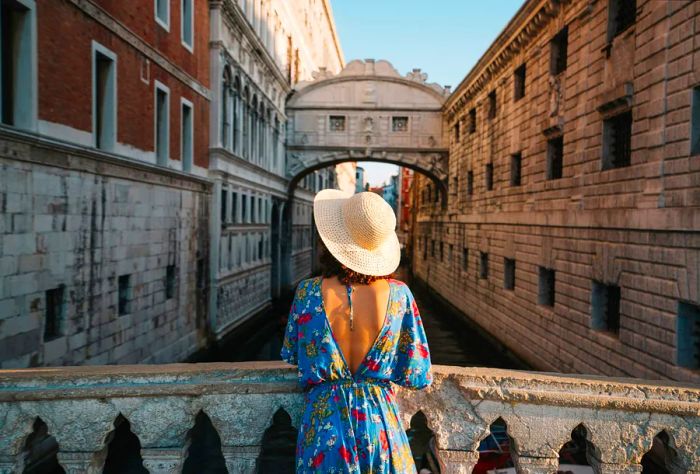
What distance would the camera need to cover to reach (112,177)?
30.2ft

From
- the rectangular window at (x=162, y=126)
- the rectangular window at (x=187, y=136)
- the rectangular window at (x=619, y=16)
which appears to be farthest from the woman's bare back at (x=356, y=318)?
the rectangular window at (x=187, y=136)

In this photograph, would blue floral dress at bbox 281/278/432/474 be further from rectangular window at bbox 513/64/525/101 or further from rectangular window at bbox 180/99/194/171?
rectangular window at bbox 513/64/525/101

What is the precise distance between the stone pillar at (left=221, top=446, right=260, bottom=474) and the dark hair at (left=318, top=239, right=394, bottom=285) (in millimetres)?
1076

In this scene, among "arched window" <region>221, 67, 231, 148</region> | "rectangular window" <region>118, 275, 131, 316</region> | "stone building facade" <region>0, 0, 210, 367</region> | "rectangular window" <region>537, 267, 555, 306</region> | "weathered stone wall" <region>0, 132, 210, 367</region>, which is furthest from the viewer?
"arched window" <region>221, 67, 231, 148</region>

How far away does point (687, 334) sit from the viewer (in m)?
7.48

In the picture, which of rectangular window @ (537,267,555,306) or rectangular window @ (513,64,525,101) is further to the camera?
rectangular window @ (513,64,525,101)

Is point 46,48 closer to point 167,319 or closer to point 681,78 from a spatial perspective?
point 167,319

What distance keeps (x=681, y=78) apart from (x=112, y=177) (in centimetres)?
889

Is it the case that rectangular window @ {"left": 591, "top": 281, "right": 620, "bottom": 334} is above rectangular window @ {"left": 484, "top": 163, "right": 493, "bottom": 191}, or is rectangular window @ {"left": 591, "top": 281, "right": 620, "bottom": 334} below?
below

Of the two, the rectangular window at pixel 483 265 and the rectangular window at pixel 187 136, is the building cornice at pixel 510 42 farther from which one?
the rectangular window at pixel 187 136

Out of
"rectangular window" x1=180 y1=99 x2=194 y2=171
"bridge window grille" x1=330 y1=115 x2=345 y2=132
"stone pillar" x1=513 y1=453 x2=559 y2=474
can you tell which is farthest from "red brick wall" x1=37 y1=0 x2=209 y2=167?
"bridge window grille" x1=330 y1=115 x2=345 y2=132

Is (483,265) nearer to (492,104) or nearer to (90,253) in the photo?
(492,104)

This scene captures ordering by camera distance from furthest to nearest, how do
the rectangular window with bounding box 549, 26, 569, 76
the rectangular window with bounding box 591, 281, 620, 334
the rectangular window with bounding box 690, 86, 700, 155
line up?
the rectangular window with bounding box 549, 26, 569, 76, the rectangular window with bounding box 591, 281, 620, 334, the rectangular window with bounding box 690, 86, 700, 155

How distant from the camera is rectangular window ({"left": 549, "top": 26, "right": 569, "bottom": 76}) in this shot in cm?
1248
